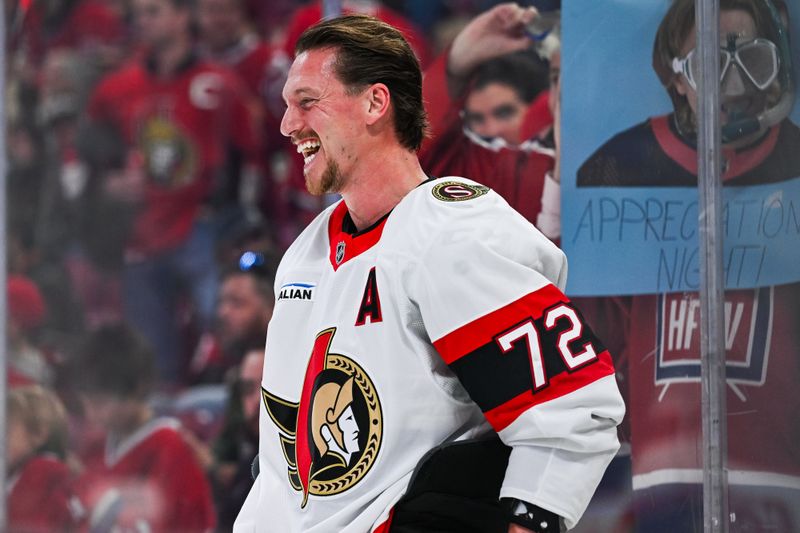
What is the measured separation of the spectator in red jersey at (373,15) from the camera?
260cm

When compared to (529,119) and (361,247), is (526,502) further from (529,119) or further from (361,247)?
(529,119)

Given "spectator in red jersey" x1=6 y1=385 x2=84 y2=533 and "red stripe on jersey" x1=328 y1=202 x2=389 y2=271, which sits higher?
"red stripe on jersey" x1=328 y1=202 x2=389 y2=271

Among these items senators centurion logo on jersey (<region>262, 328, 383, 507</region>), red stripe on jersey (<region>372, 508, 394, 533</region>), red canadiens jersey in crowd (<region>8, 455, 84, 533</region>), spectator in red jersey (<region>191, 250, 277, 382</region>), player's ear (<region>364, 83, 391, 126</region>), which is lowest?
red canadiens jersey in crowd (<region>8, 455, 84, 533</region>)

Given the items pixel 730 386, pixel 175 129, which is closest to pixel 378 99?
pixel 730 386

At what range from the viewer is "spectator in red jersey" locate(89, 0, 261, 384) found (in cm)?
320

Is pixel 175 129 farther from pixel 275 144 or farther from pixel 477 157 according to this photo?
pixel 477 157

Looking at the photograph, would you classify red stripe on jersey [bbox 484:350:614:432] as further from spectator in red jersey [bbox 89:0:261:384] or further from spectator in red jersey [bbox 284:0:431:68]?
spectator in red jersey [bbox 89:0:261:384]

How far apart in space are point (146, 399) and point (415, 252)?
2041 mm

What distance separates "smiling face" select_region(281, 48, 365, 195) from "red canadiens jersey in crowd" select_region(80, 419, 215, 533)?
1.76m

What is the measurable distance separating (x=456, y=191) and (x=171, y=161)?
6.40 ft

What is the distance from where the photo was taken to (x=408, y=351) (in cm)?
145

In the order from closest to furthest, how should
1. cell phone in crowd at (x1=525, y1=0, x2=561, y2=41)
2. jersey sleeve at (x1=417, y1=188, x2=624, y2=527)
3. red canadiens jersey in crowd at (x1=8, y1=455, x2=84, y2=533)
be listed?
jersey sleeve at (x1=417, y1=188, x2=624, y2=527) < cell phone in crowd at (x1=525, y1=0, x2=561, y2=41) < red canadiens jersey in crowd at (x1=8, y1=455, x2=84, y2=533)

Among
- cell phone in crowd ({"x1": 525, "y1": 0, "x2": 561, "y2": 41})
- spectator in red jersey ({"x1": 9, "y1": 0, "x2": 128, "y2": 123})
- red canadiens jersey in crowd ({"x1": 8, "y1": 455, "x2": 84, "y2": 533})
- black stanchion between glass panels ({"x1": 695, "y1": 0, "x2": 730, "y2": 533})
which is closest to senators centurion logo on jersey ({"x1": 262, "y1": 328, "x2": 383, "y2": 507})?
black stanchion between glass panels ({"x1": 695, "y1": 0, "x2": 730, "y2": 533})

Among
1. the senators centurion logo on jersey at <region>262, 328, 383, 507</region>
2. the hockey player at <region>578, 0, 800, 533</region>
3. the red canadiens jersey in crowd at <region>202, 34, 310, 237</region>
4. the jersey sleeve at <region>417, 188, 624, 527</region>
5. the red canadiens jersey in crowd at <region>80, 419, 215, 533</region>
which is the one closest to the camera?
the jersey sleeve at <region>417, 188, 624, 527</region>
